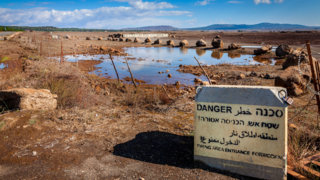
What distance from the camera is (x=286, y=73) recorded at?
9.21m

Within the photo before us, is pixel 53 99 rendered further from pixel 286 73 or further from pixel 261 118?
pixel 286 73

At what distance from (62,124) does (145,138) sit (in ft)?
6.79

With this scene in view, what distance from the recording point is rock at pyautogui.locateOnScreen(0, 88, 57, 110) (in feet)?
19.2

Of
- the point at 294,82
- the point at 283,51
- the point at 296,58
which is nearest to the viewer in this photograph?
the point at 294,82

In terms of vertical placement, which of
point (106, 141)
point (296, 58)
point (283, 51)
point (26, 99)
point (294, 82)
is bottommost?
point (106, 141)

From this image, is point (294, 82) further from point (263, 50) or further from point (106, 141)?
point (263, 50)

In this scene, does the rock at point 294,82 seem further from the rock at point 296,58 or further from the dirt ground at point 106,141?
the rock at point 296,58

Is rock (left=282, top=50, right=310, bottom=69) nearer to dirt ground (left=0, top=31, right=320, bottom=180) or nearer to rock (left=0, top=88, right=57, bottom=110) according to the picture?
dirt ground (left=0, top=31, right=320, bottom=180)

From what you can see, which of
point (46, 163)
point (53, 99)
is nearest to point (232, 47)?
point (53, 99)

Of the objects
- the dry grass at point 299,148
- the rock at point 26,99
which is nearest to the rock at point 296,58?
the dry grass at point 299,148

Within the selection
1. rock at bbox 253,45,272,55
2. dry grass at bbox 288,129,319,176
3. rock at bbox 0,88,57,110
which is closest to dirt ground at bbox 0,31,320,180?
dry grass at bbox 288,129,319,176

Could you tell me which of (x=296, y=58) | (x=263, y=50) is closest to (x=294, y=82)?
(x=296, y=58)

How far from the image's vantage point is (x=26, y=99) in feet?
19.3

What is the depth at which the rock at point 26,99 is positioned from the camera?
585 centimetres
